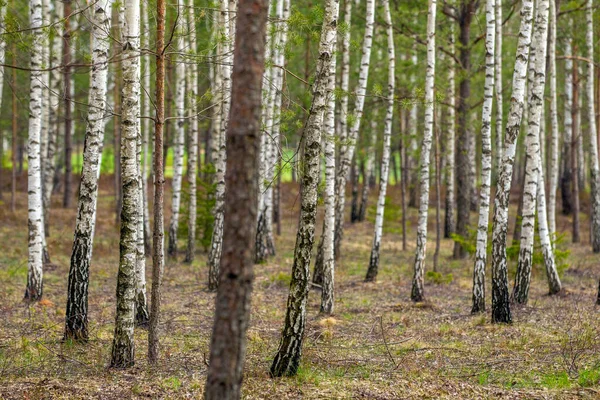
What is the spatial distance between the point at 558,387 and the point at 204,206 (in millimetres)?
13492

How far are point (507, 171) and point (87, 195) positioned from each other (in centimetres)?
669

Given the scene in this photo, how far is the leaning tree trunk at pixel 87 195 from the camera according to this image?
8.91 meters

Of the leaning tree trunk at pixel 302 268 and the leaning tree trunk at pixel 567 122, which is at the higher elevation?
the leaning tree trunk at pixel 567 122

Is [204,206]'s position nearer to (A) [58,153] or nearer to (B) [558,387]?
(B) [558,387]

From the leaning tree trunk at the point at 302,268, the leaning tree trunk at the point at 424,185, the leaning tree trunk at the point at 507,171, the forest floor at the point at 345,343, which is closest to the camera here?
the forest floor at the point at 345,343

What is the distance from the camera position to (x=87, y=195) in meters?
8.98

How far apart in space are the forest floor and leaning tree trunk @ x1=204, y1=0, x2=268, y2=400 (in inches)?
106

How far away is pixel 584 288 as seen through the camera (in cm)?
1456

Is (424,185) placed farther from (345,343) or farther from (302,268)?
(302,268)

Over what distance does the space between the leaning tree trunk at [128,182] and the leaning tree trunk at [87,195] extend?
1113mm

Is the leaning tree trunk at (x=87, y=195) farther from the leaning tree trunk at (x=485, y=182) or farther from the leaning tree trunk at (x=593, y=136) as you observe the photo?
the leaning tree trunk at (x=593, y=136)

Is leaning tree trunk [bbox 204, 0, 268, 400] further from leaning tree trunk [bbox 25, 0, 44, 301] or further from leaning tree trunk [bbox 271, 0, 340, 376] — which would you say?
leaning tree trunk [bbox 25, 0, 44, 301]

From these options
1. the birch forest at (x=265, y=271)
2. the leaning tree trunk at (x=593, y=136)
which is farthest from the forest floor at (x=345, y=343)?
the leaning tree trunk at (x=593, y=136)

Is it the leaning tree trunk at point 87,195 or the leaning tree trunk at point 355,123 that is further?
the leaning tree trunk at point 355,123
